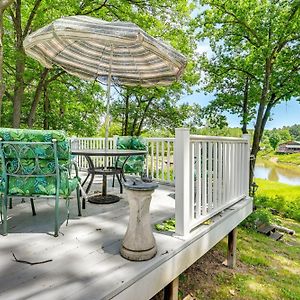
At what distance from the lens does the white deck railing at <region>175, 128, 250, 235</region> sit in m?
2.37

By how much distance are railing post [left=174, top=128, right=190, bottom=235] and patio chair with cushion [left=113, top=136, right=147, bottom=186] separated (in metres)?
2.26

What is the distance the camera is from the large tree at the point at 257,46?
843cm

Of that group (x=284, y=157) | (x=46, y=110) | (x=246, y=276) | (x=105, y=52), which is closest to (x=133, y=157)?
(x=105, y=52)

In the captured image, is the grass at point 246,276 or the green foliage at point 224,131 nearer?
the grass at point 246,276

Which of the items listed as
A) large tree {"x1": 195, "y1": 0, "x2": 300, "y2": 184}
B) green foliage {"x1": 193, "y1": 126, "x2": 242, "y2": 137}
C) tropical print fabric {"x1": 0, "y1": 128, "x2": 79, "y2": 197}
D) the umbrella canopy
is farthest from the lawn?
green foliage {"x1": 193, "y1": 126, "x2": 242, "y2": 137}

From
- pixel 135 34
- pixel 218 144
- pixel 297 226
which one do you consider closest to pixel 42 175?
pixel 135 34

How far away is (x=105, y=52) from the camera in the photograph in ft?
14.0

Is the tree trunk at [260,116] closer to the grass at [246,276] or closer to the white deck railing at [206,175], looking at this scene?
the grass at [246,276]

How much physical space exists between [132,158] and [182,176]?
8.42 ft

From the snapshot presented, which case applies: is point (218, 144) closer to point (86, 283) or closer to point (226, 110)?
point (86, 283)

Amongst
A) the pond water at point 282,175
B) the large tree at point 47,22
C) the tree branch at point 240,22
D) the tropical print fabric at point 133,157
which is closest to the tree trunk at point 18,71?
the large tree at point 47,22

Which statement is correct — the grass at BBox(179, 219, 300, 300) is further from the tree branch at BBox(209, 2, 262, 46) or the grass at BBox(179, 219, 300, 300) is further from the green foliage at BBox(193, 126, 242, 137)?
the tree branch at BBox(209, 2, 262, 46)

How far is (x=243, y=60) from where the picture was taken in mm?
9734

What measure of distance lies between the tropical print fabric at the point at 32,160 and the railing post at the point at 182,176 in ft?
3.45
